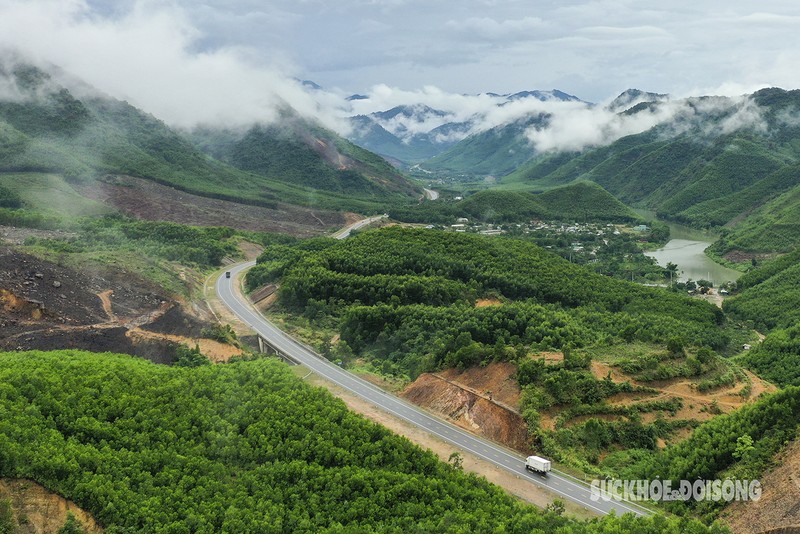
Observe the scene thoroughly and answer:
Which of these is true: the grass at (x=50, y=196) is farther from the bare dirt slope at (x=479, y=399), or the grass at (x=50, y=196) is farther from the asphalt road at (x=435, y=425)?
the bare dirt slope at (x=479, y=399)

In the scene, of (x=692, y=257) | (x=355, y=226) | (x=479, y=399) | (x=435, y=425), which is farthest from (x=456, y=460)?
(x=692, y=257)

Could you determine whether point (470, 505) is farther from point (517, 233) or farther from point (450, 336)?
point (517, 233)

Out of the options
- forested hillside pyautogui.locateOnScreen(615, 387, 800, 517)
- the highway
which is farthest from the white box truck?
forested hillside pyautogui.locateOnScreen(615, 387, 800, 517)

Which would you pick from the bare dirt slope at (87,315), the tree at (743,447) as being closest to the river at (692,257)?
the tree at (743,447)

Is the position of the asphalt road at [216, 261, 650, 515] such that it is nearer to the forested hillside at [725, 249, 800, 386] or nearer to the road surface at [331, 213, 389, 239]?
the forested hillside at [725, 249, 800, 386]

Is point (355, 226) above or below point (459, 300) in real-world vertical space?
below

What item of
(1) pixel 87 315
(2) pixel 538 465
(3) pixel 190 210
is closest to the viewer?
(2) pixel 538 465

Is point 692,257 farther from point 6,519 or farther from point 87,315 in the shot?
point 6,519
